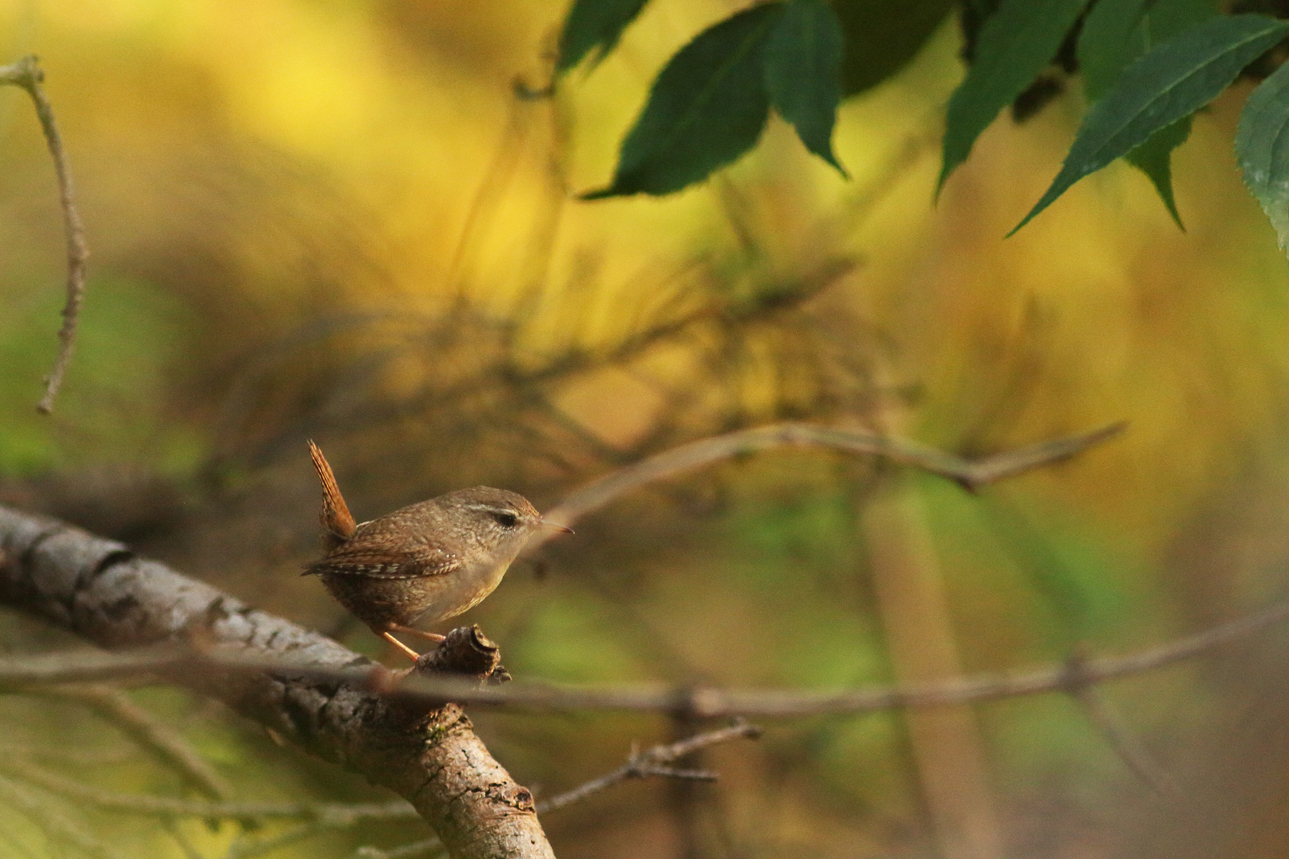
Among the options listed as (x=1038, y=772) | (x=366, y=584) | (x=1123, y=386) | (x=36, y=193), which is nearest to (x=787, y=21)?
(x=366, y=584)

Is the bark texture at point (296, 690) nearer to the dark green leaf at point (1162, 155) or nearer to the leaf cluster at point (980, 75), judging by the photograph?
the leaf cluster at point (980, 75)

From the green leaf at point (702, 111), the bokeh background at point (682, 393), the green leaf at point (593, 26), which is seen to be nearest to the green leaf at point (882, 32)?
the green leaf at point (702, 111)

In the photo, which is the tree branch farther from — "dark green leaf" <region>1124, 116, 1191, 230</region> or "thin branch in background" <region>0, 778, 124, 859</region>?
"dark green leaf" <region>1124, 116, 1191, 230</region>

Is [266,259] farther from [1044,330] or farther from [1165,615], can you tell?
[1165,615]

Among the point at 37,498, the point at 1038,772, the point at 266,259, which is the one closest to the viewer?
the point at 37,498

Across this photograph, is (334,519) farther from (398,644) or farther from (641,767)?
(641,767)

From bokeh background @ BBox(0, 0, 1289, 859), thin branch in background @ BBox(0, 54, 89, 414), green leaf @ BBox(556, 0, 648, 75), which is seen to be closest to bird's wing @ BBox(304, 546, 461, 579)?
thin branch in background @ BBox(0, 54, 89, 414)
